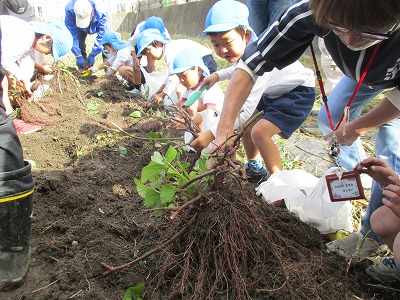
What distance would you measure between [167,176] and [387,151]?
1305mm

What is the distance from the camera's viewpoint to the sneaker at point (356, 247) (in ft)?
5.74

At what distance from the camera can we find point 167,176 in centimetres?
150

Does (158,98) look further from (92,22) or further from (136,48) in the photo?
(92,22)

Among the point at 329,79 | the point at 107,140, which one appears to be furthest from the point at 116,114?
the point at 329,79

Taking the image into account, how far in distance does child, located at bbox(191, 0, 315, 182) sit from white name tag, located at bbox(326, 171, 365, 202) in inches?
34.2

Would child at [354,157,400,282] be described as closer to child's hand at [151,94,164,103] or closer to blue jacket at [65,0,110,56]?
child's hand at [151,94,164,103]

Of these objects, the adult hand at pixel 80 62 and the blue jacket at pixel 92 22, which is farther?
the adult hand at pixel 80 62

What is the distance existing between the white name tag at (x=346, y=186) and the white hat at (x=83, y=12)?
6.40m

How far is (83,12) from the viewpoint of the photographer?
6723 millimetres

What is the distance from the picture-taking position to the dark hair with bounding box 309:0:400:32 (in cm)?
100

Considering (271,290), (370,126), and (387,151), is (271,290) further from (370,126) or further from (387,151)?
(387,151)

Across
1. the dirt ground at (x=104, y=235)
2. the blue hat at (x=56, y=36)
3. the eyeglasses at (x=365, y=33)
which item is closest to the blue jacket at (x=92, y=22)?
the blue hat at (x=56, y=36)

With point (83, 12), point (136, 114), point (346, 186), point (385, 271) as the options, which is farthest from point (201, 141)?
point (83, 12)

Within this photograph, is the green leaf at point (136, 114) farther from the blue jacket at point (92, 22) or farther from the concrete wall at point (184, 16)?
the concrete wall at point (184, 16)
